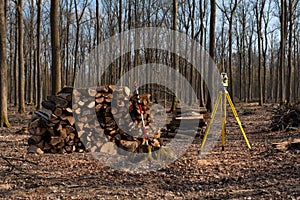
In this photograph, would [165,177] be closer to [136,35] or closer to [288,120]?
[288,120]

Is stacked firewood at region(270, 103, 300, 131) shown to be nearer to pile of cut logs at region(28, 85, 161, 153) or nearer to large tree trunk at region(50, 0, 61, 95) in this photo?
pile of cut logs at region(28, 85, 161, 153)

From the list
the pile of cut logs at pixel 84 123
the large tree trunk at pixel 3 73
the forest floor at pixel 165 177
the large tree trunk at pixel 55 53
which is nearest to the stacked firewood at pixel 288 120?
the forest floor at pixel 165 177

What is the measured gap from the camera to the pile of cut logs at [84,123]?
24.5 feet

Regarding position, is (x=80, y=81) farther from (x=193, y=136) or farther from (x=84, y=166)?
(x=84, y=166)

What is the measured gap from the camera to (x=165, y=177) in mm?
5270

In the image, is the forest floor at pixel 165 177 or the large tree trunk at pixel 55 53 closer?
the forest floor at pixel 165 177

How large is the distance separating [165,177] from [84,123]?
317cm

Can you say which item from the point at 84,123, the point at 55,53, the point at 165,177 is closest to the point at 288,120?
Answer: the point at 165,177

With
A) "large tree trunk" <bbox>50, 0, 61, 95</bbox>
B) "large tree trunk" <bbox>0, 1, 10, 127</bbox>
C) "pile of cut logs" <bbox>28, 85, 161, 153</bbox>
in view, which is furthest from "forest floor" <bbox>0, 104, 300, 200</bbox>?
"large tree trunk" <bbox>0, 1, 10, 127</bbox>

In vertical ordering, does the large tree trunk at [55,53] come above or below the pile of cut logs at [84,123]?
above

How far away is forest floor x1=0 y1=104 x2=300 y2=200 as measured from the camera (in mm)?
4336

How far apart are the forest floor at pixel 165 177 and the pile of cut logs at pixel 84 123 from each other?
0.40 meters

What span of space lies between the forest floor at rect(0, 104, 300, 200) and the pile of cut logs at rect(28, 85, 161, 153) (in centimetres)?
40

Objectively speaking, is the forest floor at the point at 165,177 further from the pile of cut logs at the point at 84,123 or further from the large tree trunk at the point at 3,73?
the large tree trunk at the point at 3,73
